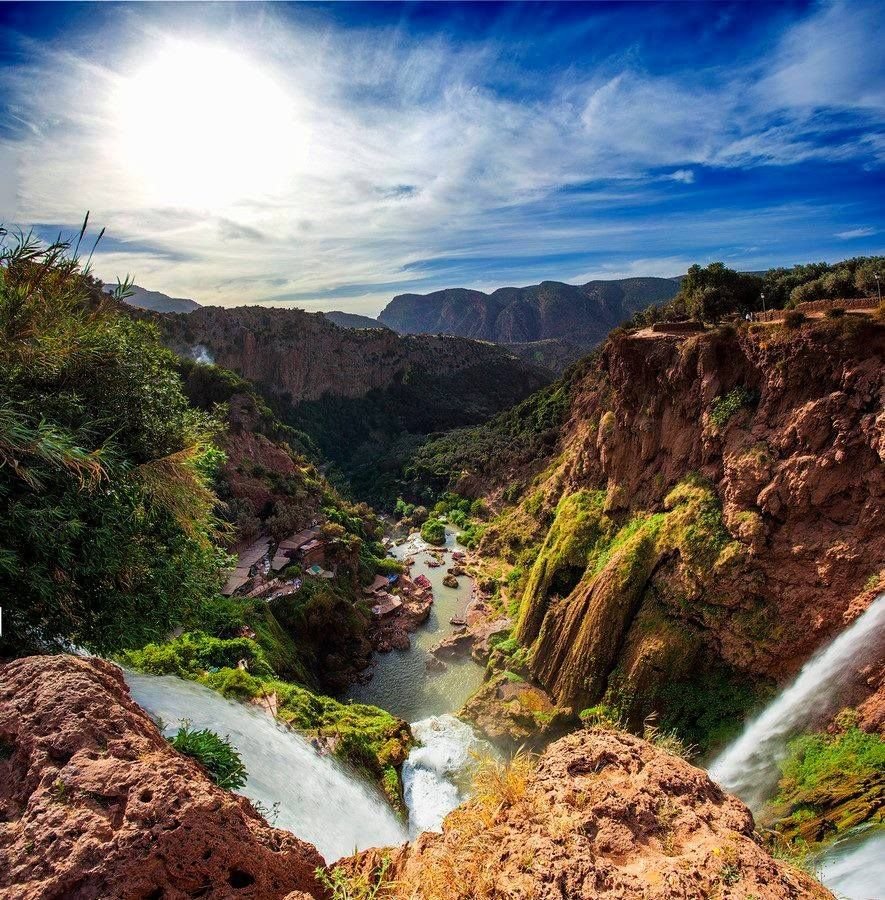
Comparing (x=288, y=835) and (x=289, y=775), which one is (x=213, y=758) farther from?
(x=289, y=775)

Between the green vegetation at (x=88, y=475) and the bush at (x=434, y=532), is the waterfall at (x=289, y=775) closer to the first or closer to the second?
the green vegetation at (x=88, y=475)

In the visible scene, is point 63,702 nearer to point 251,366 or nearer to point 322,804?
point 322,804

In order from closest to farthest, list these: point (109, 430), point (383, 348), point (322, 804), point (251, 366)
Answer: point (109, 430), point (322, 804), point (251, 366), point (383, 348)

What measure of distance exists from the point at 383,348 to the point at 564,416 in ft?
201

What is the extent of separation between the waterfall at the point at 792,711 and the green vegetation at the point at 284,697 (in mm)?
9939

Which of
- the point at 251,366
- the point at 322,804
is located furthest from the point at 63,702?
the point at 251,366

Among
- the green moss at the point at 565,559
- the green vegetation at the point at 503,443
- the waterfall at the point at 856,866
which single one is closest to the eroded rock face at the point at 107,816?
the waterfall at the point at 856,866

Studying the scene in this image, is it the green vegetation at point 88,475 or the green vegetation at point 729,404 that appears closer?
the green vegetation at point 88,475

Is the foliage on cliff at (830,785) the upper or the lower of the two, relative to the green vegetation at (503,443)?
lower

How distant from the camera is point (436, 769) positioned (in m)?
18.5

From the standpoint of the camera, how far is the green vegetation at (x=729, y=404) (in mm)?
18828

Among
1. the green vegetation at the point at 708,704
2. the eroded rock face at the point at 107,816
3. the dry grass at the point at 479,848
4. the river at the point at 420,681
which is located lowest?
the river at the point at 420,681

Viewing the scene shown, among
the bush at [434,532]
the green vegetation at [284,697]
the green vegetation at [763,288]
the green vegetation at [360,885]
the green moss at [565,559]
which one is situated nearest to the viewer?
the green vegetation at [360,885]

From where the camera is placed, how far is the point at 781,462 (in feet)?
54.7
